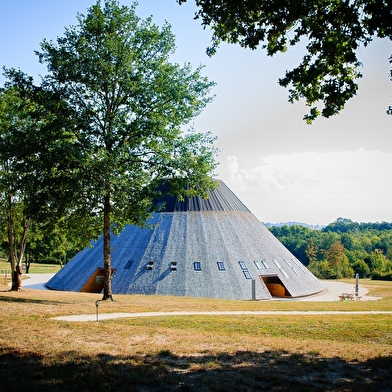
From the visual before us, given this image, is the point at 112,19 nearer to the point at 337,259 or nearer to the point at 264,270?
the point at 264,270

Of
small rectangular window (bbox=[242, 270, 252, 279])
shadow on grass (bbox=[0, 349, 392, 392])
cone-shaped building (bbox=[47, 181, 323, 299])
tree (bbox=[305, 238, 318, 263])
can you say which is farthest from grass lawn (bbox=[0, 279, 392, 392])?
tree (bbox=[305, 238, 318, 263])

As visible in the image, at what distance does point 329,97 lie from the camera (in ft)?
42.7

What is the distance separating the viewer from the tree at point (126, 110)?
21344mm

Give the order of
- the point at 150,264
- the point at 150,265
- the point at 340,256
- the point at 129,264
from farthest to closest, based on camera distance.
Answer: the point at 340,256
the point at 129,264
the point at 150,264
the point at 150,265

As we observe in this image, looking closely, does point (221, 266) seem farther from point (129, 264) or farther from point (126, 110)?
point (126, 110)

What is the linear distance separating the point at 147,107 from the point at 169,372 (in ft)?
55.0

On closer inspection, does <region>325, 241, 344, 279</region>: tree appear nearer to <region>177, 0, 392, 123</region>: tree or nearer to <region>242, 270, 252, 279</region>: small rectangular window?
<region>242, 270, 252, 279</region>: small rectangular window

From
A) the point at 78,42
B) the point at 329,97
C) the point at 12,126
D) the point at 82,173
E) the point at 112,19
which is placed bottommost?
the point at 82,173

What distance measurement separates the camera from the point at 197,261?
3431 centimetres

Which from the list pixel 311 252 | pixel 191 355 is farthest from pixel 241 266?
pixel 311 252

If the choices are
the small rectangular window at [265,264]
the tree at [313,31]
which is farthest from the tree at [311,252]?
the tree at [313,31]

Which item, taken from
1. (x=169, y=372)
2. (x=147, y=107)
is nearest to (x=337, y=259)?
(x=147, y=107)

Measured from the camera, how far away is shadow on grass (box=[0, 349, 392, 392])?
302 inches

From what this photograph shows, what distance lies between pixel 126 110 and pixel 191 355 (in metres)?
16.0
